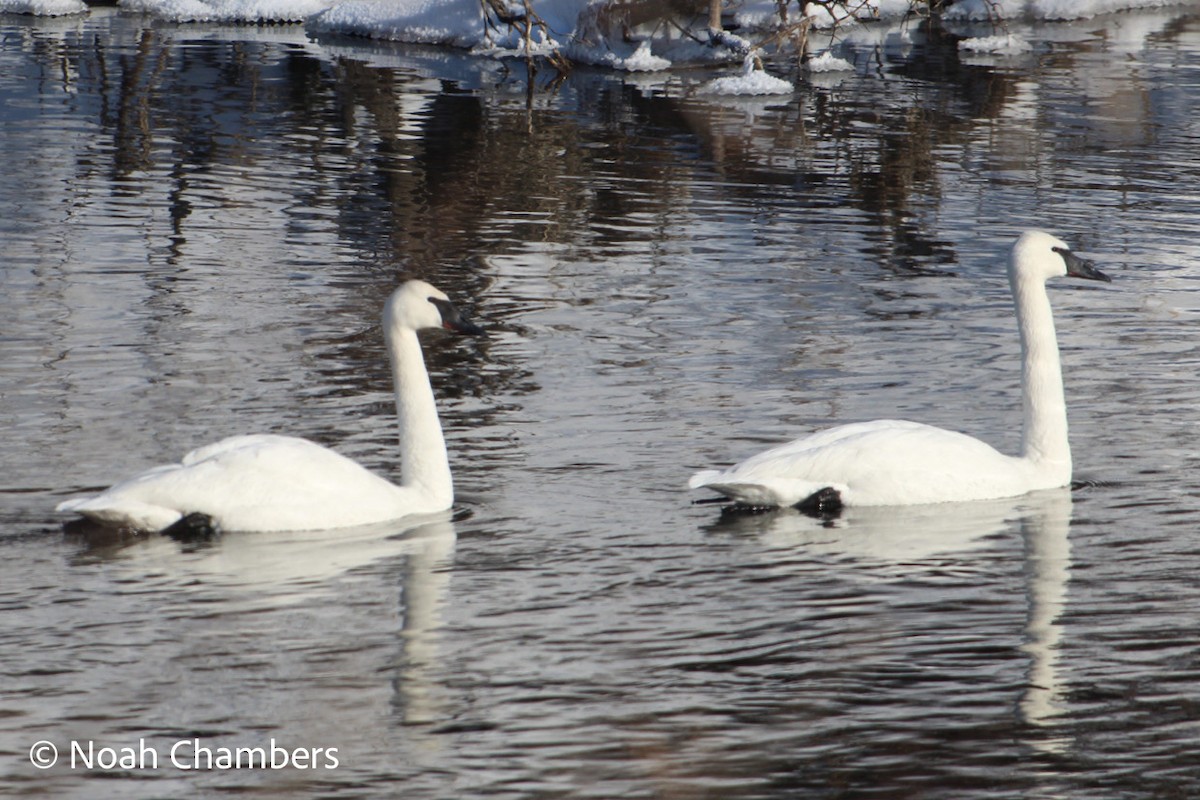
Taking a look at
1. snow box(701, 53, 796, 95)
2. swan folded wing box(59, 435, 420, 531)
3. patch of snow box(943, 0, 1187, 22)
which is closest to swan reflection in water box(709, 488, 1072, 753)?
swan folded wing box(59, 435, 420, 531)

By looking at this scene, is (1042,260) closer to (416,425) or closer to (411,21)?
(416,425)

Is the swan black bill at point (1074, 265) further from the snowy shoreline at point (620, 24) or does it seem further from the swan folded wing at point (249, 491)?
the snowy shoreline at point (620, 24)

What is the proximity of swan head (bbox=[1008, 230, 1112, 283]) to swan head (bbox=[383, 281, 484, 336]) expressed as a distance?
3.02 meters

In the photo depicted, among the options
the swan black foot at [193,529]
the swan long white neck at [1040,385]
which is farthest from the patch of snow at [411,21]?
the swan black foot at [193,529]

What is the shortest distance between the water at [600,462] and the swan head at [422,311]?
861mm

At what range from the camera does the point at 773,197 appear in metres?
19.3

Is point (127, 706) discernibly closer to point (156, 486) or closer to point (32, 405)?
point (156, 486)

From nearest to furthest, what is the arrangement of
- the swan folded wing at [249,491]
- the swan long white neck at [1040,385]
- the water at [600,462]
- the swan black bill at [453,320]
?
the water at [600,462] → the swan folded wing at [249,491] → the swan black bill at [453,320] → the swan long white neck at [1040,385]

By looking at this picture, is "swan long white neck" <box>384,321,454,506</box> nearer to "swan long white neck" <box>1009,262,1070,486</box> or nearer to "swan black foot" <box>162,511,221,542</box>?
"swan black foot" <box>162,511,221,542</box>

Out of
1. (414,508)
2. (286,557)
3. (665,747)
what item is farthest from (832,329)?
(665,747)

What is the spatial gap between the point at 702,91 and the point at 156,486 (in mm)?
21588

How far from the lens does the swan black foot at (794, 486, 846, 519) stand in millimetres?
9320

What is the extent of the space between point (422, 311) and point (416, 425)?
60 centimetres

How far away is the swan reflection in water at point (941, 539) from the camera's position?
809cm
